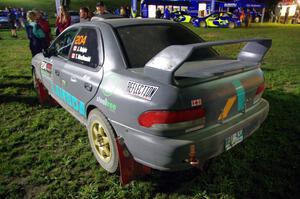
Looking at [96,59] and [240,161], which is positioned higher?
[96,59]

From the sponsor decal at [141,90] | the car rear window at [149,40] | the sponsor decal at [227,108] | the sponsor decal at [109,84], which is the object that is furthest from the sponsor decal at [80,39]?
the sponsor decal at [227,108]

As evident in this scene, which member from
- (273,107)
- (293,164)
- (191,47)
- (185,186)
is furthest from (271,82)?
(191,47)

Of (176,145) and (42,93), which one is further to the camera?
(42,93)

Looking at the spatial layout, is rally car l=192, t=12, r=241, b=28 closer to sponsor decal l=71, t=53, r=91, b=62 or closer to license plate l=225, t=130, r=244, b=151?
sponsor decal l=71, t=53, r=91, b=62

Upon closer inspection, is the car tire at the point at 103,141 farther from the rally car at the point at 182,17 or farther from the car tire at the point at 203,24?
the rally car at the point at 182,17

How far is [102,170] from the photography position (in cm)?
294

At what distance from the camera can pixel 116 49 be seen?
105 inches

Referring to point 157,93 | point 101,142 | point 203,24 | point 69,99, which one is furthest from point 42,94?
point 203,24

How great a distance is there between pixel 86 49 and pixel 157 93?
Answer: 1.39 meters

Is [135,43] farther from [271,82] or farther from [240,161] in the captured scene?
[271,82]

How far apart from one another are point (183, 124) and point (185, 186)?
0.89 metres

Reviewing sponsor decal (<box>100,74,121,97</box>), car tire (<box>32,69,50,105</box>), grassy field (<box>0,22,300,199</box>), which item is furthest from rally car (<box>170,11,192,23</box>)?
sponsor decal (<box>100,74,121,97</box>)

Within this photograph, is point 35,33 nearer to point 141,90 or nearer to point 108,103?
point 108,103

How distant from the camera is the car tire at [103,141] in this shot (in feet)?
8.53
